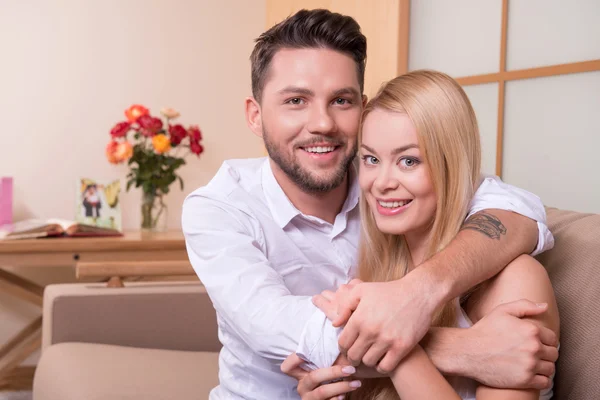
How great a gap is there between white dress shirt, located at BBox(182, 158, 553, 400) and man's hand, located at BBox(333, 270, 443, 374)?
0.22 feet

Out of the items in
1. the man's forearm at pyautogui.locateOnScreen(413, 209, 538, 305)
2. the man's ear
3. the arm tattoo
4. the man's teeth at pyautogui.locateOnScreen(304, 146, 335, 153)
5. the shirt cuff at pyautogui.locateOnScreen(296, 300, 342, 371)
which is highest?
the man's ear

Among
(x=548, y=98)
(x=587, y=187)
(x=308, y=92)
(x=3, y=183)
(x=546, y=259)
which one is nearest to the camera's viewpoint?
(x=546, y=259)

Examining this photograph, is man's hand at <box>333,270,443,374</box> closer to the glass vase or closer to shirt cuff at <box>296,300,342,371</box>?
shirt cuff at <box>296,300,342,371</box>

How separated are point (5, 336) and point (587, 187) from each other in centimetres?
300

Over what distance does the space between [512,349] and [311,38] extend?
2.84 feet

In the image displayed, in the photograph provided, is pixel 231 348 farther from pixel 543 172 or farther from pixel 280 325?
pixel 543 172

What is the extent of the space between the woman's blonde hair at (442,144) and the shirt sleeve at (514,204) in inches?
0.9

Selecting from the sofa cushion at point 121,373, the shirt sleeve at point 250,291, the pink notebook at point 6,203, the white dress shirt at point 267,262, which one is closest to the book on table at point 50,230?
the pink notebook at point 6,203

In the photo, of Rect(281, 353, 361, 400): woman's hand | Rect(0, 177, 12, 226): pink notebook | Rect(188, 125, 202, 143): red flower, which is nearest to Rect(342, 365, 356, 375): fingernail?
Rect(281, 353, 361, 400): woman's hand

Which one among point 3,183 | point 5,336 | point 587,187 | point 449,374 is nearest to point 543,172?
point 587,187

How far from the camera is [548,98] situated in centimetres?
203

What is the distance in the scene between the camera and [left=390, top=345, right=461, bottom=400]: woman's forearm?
46.9 inches

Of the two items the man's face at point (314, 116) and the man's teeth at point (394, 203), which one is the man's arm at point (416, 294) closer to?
the man's teeth at point (394, 203)

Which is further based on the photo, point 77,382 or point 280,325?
point 77,382
